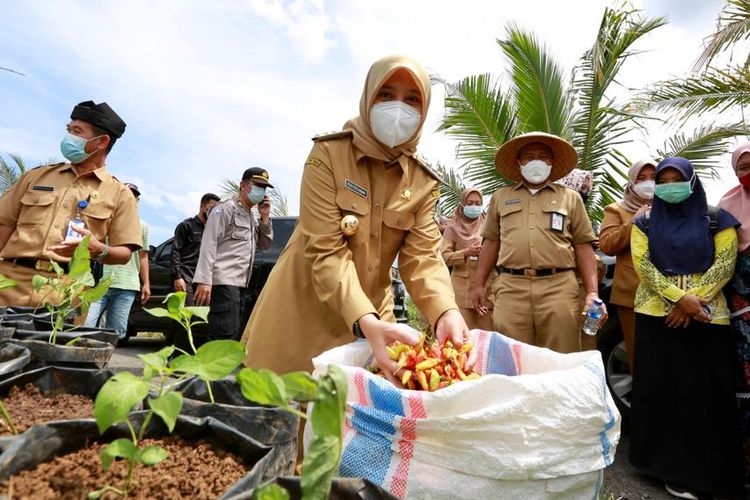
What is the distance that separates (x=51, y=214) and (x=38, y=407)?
1.69 meters

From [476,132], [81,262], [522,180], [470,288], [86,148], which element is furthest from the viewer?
[476,132]

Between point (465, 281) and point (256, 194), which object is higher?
point (256, 194)

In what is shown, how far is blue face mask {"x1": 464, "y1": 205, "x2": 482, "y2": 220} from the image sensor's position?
476cm

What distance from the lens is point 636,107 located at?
273 inches

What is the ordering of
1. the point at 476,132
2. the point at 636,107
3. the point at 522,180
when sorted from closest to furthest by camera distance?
1. the point at 522,180
2. the point at 636,107
3. the point at 476,132

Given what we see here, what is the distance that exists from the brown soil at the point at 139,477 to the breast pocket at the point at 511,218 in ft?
8.72

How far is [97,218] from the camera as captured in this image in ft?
8.01

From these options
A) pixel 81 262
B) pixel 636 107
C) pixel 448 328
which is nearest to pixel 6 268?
pixel 81 262

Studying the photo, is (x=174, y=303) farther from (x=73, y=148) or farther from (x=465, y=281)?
(x=465, y=281)

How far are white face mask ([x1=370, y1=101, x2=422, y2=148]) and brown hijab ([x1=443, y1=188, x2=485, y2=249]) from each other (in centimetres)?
329

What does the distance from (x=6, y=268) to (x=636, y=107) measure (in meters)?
7.32

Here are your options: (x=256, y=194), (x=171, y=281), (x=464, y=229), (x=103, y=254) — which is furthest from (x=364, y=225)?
(x=171, y=281)

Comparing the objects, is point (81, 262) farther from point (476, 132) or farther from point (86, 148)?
point (476, 132)

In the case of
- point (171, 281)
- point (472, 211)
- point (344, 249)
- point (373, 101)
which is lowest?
point (171, 281)
